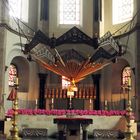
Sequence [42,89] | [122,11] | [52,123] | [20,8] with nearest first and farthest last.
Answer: [52,123] < [42,89] < [20,8] < [122,11]

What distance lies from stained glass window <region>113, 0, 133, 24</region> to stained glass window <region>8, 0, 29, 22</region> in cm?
615

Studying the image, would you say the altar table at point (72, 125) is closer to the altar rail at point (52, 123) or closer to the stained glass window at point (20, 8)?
the altar rail at point (52, 123)

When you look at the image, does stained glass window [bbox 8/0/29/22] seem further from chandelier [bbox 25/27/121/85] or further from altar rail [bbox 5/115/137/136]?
altar rail [bbox 5/115/137/136]

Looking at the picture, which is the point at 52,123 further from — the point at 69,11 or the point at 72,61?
the point at 69,11

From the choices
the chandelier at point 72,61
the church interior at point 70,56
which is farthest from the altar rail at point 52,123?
the chandelier at point 72,61

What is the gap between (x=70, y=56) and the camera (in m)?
22.9

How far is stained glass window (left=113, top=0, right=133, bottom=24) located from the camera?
25455 millimetres

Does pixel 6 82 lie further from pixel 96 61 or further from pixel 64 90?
pixel 96 61

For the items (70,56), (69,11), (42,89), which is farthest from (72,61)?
(69,11)

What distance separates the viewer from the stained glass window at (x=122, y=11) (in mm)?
25455

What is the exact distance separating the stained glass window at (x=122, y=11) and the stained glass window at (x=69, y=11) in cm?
263

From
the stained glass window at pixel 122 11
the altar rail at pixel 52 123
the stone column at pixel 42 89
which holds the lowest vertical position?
the altar rail at pixel 52 123

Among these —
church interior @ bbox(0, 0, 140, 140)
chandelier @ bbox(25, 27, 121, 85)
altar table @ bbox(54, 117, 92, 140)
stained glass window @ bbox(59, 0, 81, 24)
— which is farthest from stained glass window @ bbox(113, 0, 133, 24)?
altar table @ bbox(54, 117, 92, 140)

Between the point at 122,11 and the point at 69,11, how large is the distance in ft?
12.9
